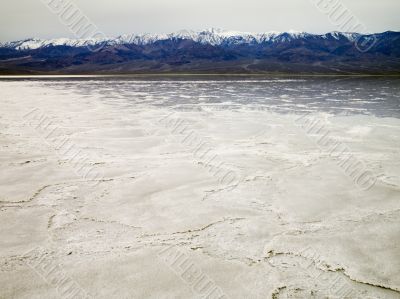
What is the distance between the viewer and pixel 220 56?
103125 millimetres

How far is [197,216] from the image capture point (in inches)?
130

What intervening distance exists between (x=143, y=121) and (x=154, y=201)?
16.2 feet

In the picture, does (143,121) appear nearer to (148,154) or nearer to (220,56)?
(148,154)

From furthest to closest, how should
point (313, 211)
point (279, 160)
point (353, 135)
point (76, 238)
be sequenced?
point (353, 135) < point (279, 160) < point (313, 211) < point (76, 238)

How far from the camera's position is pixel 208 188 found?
4047 millimetres

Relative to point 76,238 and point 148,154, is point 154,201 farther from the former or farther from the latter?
point 148,154

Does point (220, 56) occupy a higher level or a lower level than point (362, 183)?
higher

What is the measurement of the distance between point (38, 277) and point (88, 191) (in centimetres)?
159

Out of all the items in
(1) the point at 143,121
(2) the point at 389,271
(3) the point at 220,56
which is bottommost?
(2) the point at 389,271

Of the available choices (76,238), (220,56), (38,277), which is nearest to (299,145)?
(76,238)

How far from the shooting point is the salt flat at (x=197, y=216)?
2.37 m

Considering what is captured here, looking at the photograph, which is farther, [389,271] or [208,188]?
[208,188]

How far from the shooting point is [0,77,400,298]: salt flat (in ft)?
7.77

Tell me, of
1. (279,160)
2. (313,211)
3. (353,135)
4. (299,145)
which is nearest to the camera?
(313,211)
